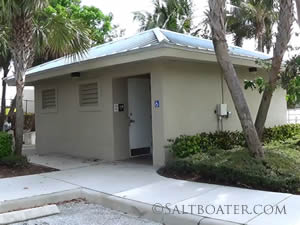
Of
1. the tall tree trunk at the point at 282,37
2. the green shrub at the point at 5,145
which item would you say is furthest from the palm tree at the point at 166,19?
the green shrub at the point at 5,145

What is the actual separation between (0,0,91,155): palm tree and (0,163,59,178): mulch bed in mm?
537

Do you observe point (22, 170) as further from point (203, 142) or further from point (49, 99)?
point (203, 142)

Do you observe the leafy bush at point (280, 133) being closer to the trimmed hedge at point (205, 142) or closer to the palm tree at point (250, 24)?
the trimmed hedge at point (205, 142)

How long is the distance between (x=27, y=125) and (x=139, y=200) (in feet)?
57.5

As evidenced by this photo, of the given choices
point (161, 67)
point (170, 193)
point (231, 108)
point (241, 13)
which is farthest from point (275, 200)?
point (241, 13)

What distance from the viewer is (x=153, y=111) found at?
8602 mm

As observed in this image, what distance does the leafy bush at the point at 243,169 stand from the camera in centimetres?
604

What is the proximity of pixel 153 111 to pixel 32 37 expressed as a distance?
3.83 m

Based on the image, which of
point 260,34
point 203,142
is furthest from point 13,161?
point 260,34

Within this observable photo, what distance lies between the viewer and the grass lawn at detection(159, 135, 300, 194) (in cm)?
604

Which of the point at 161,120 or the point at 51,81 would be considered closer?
the point at 161,120

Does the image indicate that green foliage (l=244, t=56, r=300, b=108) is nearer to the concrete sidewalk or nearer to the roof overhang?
the roof overhang

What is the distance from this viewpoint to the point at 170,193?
6.05 m

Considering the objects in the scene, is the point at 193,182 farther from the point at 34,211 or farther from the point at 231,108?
the point at 231,108
